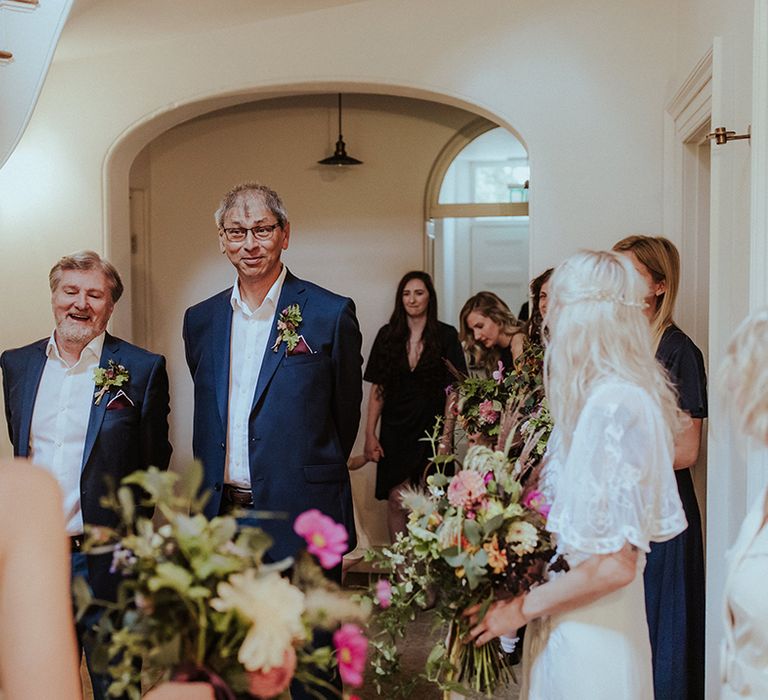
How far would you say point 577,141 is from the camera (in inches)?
182

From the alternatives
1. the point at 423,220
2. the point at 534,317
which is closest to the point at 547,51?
the point at 534,317

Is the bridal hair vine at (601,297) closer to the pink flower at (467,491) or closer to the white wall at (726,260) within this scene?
the pink flower at (467,491)

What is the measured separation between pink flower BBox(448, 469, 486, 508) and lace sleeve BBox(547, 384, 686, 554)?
21 cm

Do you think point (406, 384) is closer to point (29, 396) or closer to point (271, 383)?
point (271, 383)

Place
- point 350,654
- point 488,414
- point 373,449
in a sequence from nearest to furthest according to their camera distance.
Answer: point 350,654
point 488,414
point 373,449

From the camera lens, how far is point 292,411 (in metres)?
3.16

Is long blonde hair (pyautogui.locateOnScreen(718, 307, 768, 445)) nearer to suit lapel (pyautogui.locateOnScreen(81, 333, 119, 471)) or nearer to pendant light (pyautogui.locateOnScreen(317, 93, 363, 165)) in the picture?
suit lapel (pyautogui.locateOnScreen(81, 333, 119, 471))

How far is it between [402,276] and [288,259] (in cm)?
77

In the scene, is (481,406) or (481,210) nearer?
(481,406)

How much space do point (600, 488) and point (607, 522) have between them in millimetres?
70

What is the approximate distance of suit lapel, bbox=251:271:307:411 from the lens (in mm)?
3154

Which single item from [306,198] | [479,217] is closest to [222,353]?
[306,198]

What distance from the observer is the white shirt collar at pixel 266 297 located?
324 centimetres

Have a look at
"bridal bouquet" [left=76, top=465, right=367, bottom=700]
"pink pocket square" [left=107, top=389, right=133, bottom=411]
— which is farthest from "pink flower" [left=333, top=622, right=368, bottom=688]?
"pink pocket square" [left=107, top=389, right=133, bottom=411]
